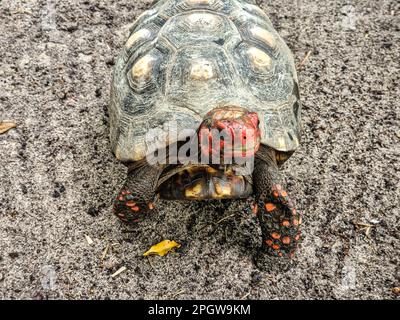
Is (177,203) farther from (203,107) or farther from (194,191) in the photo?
(203,107)

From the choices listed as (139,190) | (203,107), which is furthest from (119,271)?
(203,107)

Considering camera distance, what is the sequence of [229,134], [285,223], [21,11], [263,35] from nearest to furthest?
[229,134] → [285,223] → [263,35] → [21,11]

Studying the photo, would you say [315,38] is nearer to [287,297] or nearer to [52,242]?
[287,297]

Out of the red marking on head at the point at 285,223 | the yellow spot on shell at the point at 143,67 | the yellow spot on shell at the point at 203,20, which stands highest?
the yellow spot on shell at the point at 203,20

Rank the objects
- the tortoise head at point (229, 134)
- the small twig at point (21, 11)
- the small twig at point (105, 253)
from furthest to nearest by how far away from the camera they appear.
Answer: the small twig at point (21, 11) → the small twig at point (105, 253) → the tortoise head at point (229, 134)

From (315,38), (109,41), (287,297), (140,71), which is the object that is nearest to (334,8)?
(315,38)

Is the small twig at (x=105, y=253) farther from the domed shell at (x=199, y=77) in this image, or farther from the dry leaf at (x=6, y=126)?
the dry leaf at (x=6, y=126)

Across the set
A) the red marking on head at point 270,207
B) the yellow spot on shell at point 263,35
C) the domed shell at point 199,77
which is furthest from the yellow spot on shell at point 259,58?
the red marking on head at point 270,207
